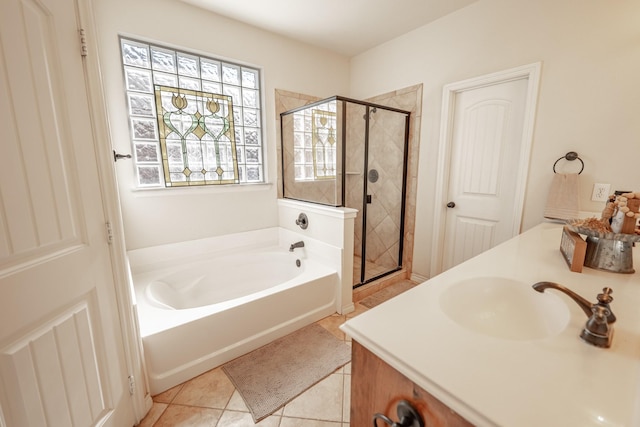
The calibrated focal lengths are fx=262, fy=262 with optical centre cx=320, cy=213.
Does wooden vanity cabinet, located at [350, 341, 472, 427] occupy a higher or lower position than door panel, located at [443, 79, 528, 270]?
lower

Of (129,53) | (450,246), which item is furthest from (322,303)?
(129,53)

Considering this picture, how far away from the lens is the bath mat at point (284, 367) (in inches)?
58.2

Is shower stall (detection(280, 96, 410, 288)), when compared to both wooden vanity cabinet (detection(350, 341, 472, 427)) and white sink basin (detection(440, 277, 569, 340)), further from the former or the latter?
wooden vanity cabinet (detection(350, 341, 472, 427))

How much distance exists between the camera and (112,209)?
114cm

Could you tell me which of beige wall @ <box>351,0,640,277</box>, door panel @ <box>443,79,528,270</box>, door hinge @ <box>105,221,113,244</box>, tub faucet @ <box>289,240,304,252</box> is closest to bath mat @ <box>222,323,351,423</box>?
tub faucet @ <box>289,240,304,252</box>

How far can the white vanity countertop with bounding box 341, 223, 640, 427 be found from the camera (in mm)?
460

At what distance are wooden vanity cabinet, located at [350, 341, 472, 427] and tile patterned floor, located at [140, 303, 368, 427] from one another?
793 mm

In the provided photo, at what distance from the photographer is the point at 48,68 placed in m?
0.85

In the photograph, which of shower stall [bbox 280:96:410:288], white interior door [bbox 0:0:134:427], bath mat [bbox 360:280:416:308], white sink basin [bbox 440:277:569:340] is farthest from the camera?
bath mat [bbox 360:280:416:308]

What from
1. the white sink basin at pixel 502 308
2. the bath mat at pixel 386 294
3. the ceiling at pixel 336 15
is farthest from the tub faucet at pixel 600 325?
the ceiling at pixel 336 15

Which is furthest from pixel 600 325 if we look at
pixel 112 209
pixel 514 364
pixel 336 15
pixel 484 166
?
pixel 336 15

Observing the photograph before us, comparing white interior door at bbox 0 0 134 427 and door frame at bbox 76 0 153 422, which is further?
door frame at bbox 76 0 153 422

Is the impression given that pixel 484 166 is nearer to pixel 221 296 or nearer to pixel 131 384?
pixel 221 296

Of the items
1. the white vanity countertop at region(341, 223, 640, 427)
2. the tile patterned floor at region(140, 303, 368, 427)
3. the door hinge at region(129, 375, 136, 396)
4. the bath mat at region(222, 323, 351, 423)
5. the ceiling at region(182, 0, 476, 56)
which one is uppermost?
the ceiling at region(182, 0, 476, 56)
